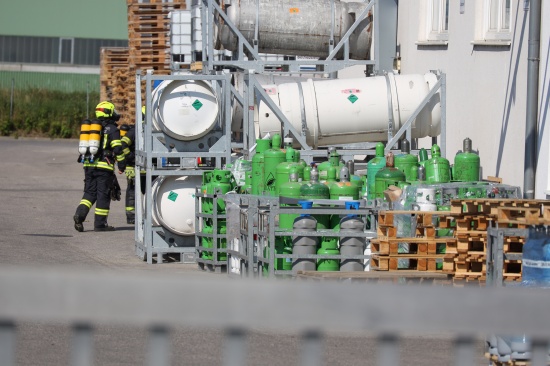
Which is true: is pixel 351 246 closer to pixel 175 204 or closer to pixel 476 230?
pixel 476 230

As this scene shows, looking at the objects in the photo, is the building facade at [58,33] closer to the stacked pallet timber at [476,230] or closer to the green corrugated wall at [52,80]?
the green corrugated wall at [52,80]

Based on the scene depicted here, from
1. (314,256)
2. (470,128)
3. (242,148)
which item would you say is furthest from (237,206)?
(470,128)

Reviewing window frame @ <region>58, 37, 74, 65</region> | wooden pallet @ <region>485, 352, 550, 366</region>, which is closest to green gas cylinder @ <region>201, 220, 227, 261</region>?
wooden pallet @ <region>485, 352, 550, 366</region>

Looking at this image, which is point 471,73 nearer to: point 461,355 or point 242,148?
point 242,148

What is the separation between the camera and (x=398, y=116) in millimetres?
13078

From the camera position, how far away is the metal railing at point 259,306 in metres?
2.55

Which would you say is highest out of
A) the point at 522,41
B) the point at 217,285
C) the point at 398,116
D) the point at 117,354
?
the point at 522,41

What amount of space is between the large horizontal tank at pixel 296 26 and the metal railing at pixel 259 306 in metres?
13.1

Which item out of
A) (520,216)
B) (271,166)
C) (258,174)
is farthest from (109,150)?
(520,216)

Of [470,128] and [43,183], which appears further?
[43,183]

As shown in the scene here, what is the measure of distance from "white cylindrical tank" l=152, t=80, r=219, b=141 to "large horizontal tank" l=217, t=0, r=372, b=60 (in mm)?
3210

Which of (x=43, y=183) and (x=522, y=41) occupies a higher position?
(x=522, y=41)

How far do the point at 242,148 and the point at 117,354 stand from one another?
7.97 meters

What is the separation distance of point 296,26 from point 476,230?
7.67 metres
